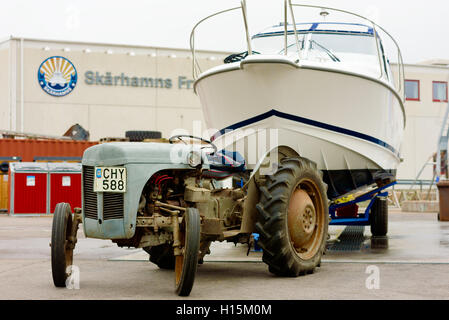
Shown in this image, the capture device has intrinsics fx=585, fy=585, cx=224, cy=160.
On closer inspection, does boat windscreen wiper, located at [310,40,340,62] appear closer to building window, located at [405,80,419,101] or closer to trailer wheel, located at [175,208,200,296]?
trailer wheel, located at [175,208,200,296]

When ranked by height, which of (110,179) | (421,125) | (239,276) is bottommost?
(239,276)

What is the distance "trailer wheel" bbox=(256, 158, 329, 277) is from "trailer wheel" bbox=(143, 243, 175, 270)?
1212 millimetres

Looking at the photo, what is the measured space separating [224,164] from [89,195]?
157 cm

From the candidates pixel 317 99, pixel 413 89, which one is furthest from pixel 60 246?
pixel 413 89

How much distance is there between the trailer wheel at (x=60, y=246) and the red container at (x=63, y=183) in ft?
51.9

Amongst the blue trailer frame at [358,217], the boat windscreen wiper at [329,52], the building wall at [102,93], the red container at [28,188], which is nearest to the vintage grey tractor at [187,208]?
the boat windscreen wiper at [329,52]

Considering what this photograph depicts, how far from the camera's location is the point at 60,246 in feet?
17.6

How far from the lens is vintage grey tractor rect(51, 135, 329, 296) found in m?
5.23

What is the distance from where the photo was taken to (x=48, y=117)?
2834cm

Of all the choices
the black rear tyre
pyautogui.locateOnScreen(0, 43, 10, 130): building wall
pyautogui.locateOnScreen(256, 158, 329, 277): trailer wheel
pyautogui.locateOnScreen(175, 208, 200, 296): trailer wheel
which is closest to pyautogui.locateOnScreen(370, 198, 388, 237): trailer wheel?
pyautogui.locateOnScreen(256, 158, 329, 277): trailer wheel

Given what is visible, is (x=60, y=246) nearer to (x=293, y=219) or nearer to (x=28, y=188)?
(x=293, y=219)

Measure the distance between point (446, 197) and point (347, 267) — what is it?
10047 millimetres

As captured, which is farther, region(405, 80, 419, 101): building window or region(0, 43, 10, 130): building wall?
region(405, 80, 419, 101): building window

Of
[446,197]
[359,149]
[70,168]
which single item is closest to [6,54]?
[70,168]
